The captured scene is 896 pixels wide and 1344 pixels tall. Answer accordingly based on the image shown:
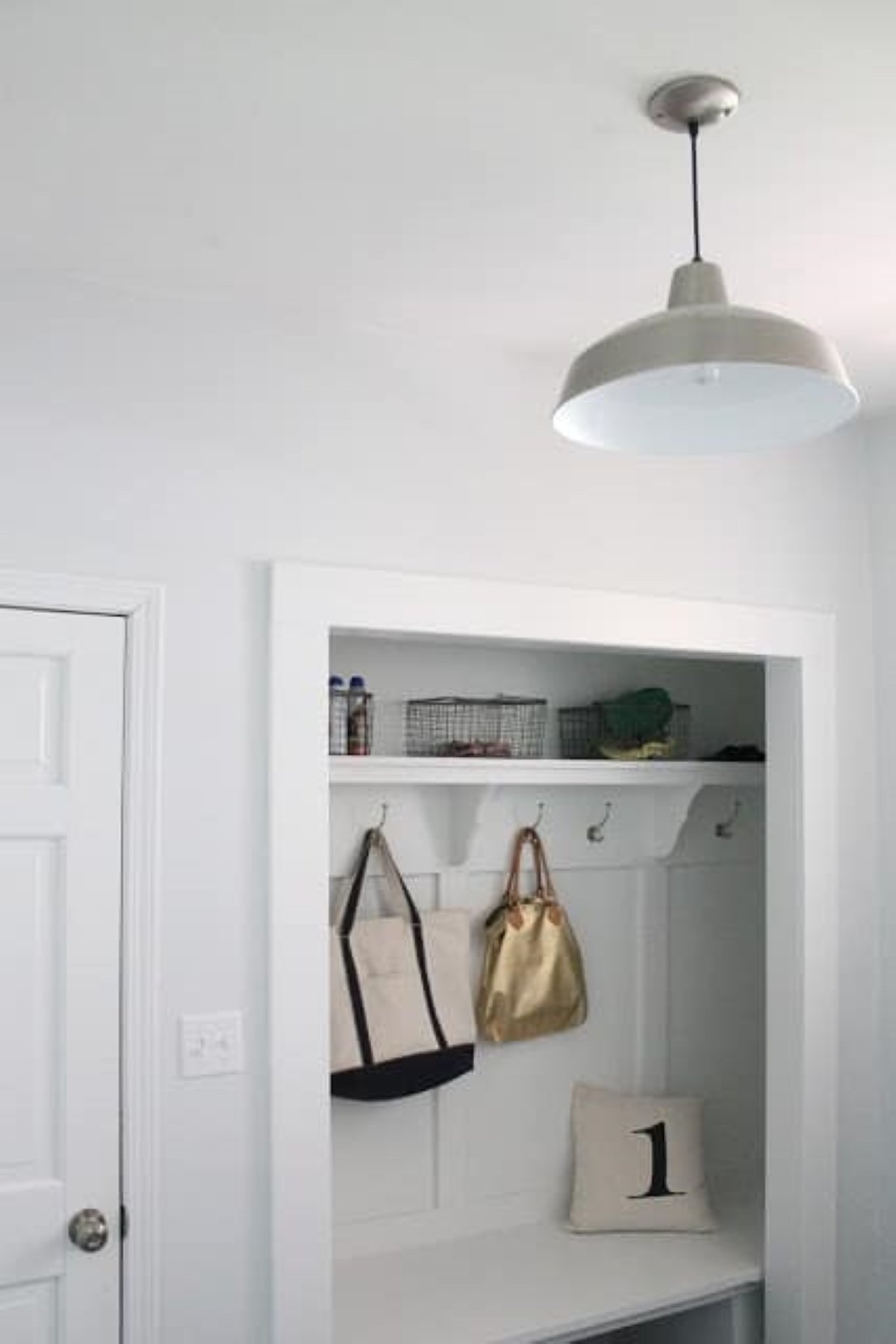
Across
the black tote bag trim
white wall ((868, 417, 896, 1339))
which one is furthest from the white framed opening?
the black tote bag trim

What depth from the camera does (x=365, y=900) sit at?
3088 mm

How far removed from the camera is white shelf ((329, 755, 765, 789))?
2838mm

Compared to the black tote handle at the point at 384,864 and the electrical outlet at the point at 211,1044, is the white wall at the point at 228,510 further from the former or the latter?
the black tote handle at the point at 384,864

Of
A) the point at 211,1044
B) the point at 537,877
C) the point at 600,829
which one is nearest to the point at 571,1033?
the point at 537,877

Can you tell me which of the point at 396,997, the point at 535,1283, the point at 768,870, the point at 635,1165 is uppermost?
the point at 768,870

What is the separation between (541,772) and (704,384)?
5.15 ft

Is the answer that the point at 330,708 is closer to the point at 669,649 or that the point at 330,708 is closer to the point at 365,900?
the point at 365,900

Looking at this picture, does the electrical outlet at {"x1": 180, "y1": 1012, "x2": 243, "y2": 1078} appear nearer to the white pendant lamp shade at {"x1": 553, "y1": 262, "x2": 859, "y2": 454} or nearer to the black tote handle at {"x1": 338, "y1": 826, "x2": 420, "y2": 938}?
the black tote handle at {"x1": 338, "y1": 826, "x2": 420, "y2": 938}

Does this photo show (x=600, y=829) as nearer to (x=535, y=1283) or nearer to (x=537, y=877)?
(x=537, y=877)

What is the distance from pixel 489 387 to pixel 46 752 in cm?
119

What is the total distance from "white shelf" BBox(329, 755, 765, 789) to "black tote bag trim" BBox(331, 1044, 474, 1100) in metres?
0.64

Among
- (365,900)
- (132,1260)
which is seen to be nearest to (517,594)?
(365,900)

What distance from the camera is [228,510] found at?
7.97 ft

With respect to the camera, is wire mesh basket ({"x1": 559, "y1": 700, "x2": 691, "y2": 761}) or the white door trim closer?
the white door trim
